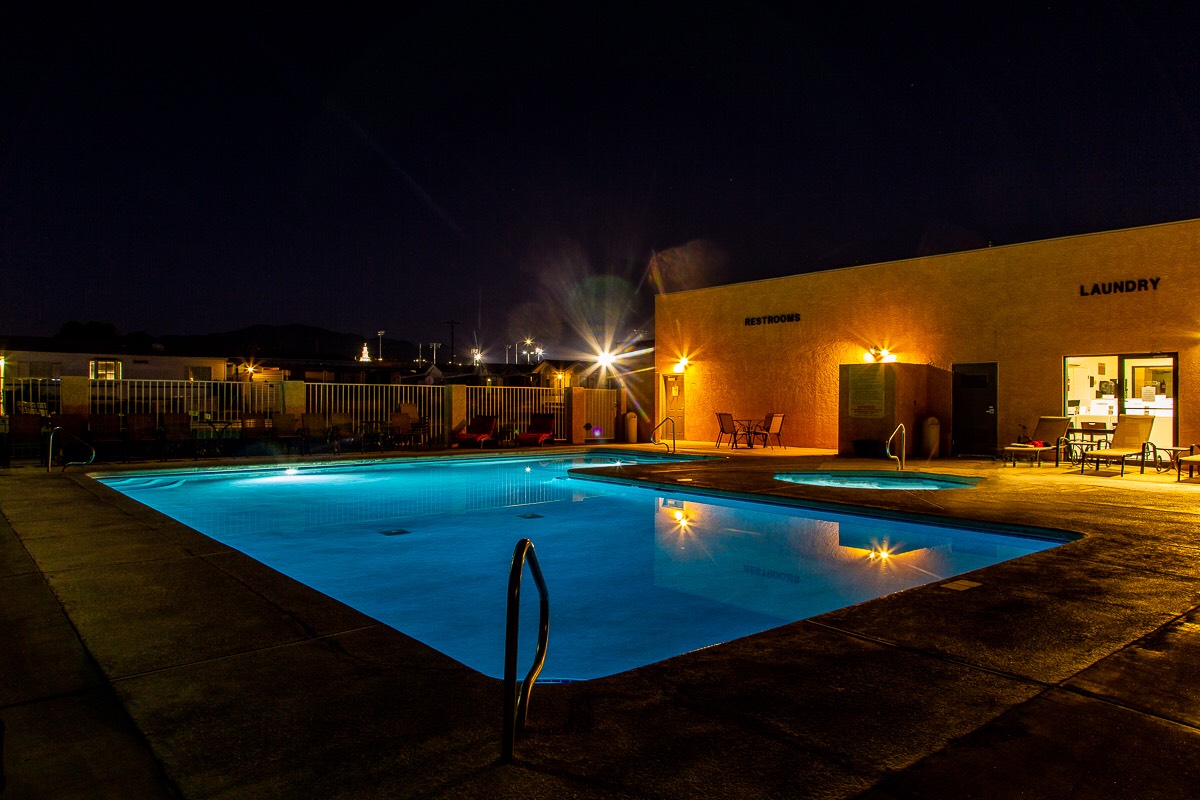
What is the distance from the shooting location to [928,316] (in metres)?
14.2

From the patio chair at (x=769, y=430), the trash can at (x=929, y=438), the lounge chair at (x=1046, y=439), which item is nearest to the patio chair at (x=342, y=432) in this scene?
the patio chair at (x=769, y=430)

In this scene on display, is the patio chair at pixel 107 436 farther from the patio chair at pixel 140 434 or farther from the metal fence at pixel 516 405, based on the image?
the metal fence at pixel 516 405

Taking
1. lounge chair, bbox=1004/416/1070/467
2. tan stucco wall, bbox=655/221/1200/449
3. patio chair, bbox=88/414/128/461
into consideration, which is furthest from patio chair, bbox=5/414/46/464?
lounge chair, bbox=1004/416/1070/467

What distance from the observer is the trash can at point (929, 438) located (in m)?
12.9

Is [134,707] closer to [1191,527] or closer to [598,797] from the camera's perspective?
[598,797]

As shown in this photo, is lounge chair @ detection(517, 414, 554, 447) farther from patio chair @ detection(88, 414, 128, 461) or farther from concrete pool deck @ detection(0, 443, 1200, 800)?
concrete pool deck @ detection(0, 443, 1200, 800)

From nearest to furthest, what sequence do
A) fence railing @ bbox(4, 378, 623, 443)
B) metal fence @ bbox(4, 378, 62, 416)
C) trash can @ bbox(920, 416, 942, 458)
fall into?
1. trash can @ bbox(920, 416, 942, 458)
2. metal fence @ bbox(4, 378, 62, 416)
3. fence railing @ bbox(4, 378, 623, 443)

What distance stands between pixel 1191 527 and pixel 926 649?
4.47 m

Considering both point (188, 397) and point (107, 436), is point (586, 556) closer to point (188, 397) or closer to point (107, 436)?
point (107, 436)

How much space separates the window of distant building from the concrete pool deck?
29288 millimetres

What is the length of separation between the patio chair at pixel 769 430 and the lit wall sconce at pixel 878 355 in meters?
2.23

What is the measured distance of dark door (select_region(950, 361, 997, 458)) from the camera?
43.6ft

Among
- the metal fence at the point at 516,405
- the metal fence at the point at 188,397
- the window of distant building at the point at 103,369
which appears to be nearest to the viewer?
the metal fence at the point at 188,397

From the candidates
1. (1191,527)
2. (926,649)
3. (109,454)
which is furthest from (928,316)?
(109,454)
